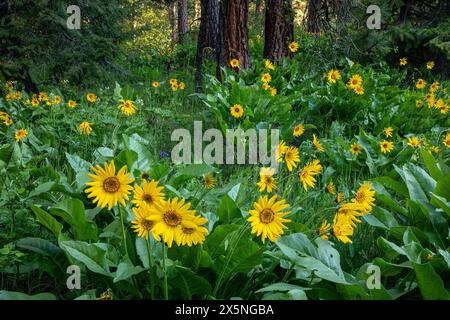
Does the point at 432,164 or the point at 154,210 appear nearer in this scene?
the point at 154,210

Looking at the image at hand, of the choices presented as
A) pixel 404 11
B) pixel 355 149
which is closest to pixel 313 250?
pixel 355 149

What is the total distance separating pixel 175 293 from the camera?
2043 mm

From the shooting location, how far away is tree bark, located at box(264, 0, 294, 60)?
23.2 feet

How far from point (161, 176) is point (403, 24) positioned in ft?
20.2

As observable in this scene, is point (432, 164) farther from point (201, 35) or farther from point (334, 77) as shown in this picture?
point (201, 35)

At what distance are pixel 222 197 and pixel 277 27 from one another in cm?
542

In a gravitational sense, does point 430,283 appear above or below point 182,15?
below

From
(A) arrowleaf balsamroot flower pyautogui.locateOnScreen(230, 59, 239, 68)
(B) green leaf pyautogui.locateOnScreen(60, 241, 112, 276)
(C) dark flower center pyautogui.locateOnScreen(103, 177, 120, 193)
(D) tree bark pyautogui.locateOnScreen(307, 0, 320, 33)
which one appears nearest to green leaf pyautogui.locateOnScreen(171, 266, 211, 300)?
(B) green leaf pyautogui.locateOnScreen(60, 241, 112, 276)

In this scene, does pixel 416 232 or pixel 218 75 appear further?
pixel 218 75

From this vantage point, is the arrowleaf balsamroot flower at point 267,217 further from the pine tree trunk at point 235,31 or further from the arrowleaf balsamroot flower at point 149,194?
the pine tree trunk at point 235,31

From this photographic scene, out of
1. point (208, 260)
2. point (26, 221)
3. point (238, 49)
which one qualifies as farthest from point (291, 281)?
point (238, 49)

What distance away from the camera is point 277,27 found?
Answer: 721 cm

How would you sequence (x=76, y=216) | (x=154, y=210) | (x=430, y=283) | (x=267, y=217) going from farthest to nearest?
(x=76, y=216)
(x=430, y=283)
(x=267, y=217)
(x=154, y=210)

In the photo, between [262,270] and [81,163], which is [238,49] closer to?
[81,163]
